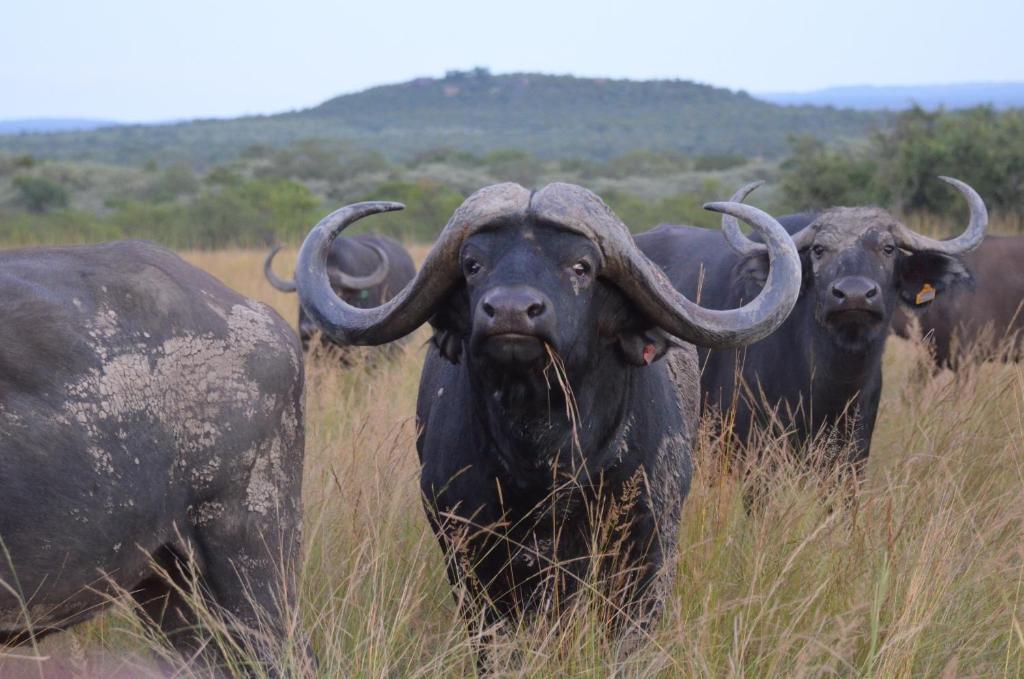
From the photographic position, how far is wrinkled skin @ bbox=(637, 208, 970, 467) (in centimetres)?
582

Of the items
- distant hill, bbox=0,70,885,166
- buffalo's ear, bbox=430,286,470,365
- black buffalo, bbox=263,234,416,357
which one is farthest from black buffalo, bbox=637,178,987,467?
distant hill, bbox=0,70,885,166

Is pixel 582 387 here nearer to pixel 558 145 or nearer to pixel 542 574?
pixel 542 574

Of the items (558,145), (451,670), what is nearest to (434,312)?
(451,670)

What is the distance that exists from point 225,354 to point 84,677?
97cm

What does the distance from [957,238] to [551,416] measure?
3.72 m

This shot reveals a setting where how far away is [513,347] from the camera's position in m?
3.23

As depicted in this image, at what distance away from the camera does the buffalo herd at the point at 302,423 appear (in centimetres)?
305

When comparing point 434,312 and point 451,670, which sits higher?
point 434,312

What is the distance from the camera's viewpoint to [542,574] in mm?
3939

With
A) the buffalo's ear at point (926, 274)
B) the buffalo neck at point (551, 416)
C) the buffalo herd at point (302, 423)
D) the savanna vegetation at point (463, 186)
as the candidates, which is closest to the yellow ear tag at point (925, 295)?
the buffalo's ear at point (926, 274)

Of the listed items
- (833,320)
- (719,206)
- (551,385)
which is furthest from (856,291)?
(551,385)

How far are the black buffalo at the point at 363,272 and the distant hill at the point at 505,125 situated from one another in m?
67.7

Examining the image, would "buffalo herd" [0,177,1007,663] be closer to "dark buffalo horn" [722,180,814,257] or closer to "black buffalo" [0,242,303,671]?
"black buffalo" [0,242,303,671]

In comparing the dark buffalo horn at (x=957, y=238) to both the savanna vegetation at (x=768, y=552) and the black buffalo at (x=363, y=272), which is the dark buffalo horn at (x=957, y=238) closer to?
the savanna vegetation at (x=768, y=552)
